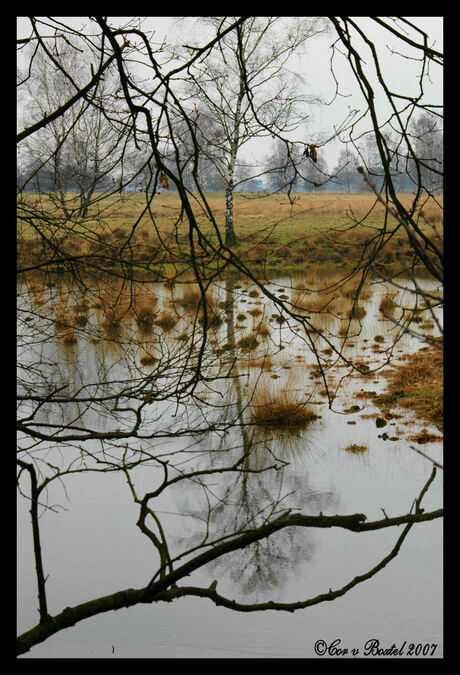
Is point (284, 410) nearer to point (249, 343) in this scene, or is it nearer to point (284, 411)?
point (284, 411)

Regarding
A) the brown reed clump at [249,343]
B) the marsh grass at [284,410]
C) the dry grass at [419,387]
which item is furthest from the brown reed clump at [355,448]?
the brown reed clump at [249,343]

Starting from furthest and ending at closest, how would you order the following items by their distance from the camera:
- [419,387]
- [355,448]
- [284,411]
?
1. [419,387]
2. [284,411]
3. [355,448]

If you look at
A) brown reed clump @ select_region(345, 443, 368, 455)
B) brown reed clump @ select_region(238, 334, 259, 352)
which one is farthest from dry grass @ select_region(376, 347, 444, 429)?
brown reed clump @ select_region(238, 334, 259, 352)

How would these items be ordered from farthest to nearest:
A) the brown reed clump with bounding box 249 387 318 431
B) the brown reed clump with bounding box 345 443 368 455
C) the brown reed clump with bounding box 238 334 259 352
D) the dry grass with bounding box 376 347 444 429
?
1. the dry grass with bounding box 376 347 444 429
2. the brown reed clump with bounding box 249 387 318 431
3. the brown reed clump with bounding box 345 443 368 455
4. the brown reed clump with bounding box 238 334 259 352

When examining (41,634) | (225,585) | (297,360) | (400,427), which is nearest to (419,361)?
(297,360)

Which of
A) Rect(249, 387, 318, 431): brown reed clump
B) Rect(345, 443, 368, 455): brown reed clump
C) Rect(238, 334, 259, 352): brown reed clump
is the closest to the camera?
Rect(238, 334, 259, 352): brown reed clump

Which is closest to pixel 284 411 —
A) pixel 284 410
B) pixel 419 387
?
pixel 284 410


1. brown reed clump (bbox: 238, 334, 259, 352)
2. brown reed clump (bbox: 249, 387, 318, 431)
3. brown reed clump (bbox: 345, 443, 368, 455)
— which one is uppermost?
brown reed clump (bbox: 238, 334, 259, 352)

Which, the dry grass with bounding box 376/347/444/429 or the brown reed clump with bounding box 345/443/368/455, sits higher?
the dry grass with bounding box 376/347/444/429

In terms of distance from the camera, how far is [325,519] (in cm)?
145

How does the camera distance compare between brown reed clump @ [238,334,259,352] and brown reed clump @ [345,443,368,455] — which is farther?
brown reed clump @ [345,443,368,455]

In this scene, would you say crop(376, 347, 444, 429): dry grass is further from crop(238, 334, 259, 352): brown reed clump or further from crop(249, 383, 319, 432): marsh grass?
crop(238, 334, 259, 352): brown reed clump
